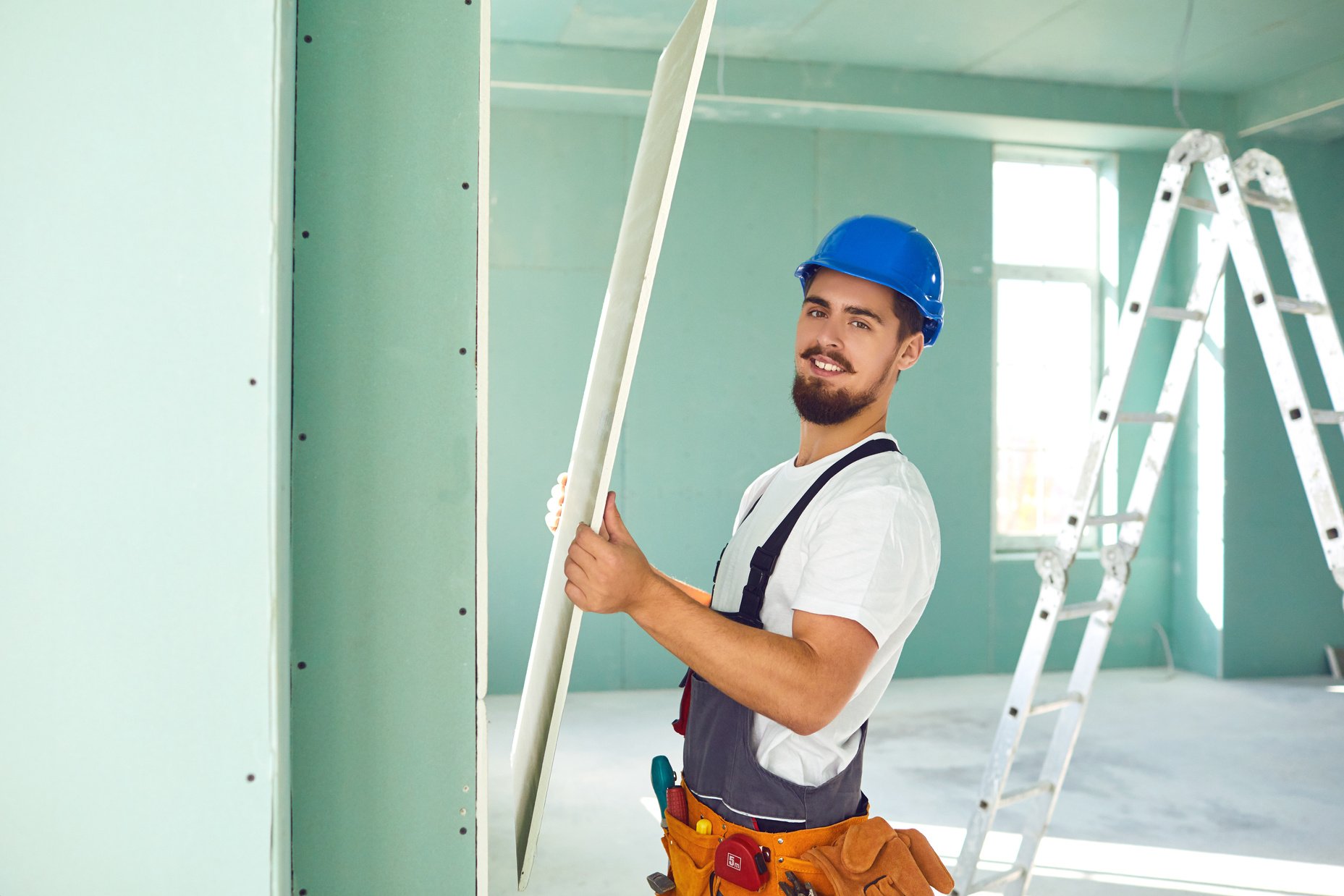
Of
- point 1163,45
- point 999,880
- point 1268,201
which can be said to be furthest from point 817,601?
point 1163,45

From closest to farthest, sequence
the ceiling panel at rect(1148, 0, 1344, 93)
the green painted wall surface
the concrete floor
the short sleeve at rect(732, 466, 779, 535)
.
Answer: the green painted wall surface
the short sleeve at rect(732, 466, 779, 535)
the concrete floor
the ceiling panel at rect(1148, 0, 1344, 93)

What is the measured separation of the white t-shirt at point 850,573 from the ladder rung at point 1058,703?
1336 millimetres

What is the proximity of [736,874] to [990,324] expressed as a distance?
5.46m

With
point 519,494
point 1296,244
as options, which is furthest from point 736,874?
point 519,494

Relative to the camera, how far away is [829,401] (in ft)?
5.16

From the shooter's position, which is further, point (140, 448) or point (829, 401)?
point (829, 401)

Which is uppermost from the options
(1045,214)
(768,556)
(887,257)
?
(1045,214)

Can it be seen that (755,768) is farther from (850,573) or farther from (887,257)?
(887,257)

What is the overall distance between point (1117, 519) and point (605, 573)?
6.69ft

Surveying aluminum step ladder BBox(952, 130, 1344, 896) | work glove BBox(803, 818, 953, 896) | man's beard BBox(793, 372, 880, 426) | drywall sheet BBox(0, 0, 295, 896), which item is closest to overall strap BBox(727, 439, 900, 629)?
man's beard BBox(793, 372, 880, 426)

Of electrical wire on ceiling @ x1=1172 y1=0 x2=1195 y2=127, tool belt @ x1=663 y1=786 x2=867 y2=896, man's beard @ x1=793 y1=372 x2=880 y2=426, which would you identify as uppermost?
electrical wire on ceiling @ x1=1172 y1=0 x2=1195 y2=127

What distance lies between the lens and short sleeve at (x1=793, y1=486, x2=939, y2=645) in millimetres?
1305

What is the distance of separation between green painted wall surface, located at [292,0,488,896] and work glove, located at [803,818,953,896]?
548 mm

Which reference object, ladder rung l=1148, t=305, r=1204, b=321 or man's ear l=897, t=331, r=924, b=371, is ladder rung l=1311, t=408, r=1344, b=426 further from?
man's ear l=897, t=331, r=924, b=371
